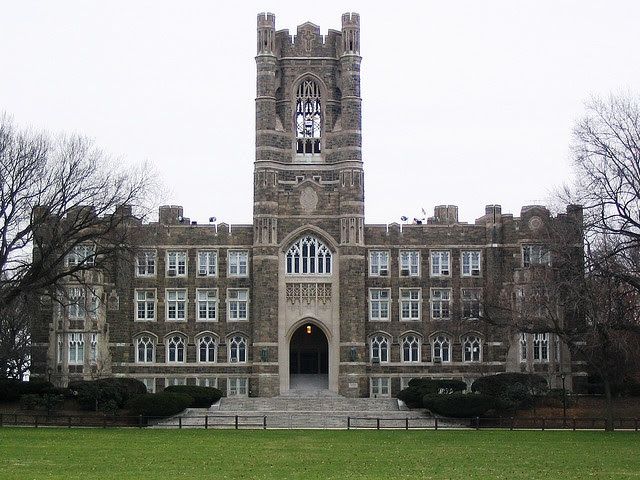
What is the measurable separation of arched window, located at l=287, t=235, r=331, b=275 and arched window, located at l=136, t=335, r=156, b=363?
1010 cm

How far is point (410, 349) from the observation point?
7844 centimetres

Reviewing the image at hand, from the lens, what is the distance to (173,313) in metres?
79.2

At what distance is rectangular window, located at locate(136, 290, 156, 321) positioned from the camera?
79000 millimetres

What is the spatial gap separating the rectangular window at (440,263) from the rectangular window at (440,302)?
105 centimetres

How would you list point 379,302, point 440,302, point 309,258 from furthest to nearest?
point 440,302, point 379,302, point 309,258

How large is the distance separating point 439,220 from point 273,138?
12657 millimetres

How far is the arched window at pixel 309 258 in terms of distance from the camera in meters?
78.1

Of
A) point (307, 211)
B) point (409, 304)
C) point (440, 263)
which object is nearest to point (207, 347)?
point (307, 211)

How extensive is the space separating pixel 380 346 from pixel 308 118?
15.8 m

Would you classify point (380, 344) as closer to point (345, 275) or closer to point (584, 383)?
point (345, 275)

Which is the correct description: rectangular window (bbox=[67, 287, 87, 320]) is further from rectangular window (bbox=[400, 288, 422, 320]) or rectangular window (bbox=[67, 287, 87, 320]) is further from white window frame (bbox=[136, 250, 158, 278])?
rectangular window (bbox=[400, 288, 422, 320])

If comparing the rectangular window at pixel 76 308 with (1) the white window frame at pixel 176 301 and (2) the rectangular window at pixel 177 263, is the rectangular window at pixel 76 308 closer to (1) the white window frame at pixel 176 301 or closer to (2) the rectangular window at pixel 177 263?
(1) the white window frame at pixel 176 301

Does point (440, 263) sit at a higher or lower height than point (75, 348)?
higher

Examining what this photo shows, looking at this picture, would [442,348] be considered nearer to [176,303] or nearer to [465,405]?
[176,303]
